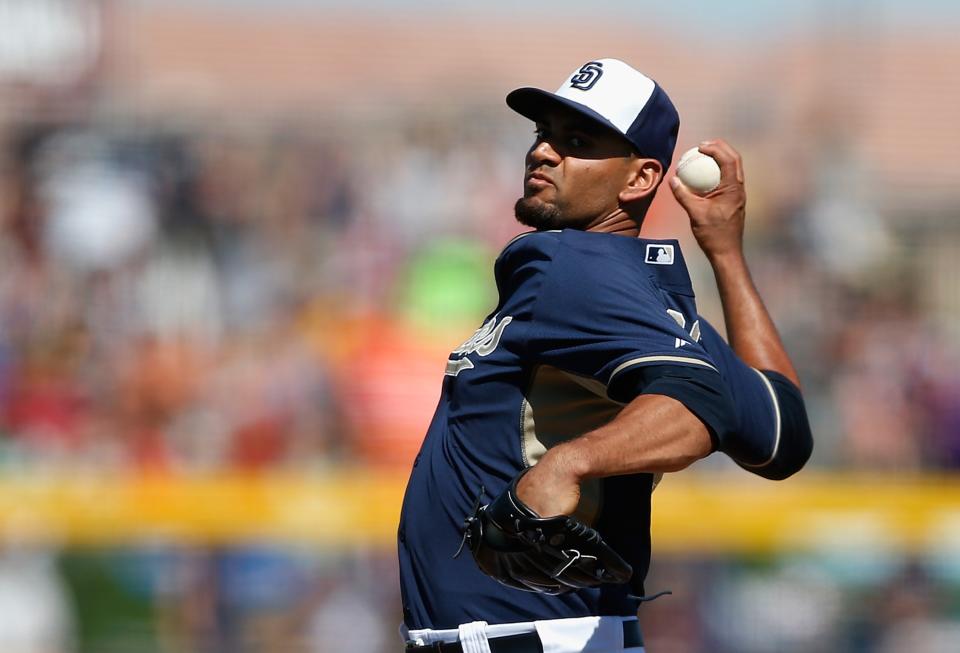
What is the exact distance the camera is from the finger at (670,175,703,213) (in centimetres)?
335

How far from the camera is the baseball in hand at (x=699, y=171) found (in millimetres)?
3307

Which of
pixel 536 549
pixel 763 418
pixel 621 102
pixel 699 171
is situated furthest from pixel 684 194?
pixel 536 549

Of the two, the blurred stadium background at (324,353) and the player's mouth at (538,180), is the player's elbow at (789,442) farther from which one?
the blurred stadium background at (324,353)

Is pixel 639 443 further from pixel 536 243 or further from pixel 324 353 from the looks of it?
pixel 324 353

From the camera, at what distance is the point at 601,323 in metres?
2.64

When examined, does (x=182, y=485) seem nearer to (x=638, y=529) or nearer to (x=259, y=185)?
(x=259, y=185)

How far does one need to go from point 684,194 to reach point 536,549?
1.20 metres

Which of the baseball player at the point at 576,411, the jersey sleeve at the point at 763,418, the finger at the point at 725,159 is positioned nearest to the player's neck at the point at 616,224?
the baseball player at the point at 576,411

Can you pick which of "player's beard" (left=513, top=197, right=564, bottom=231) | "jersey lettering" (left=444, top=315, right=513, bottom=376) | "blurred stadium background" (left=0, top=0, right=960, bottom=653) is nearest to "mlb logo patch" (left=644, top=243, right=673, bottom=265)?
"player's beard" (left=513, top=197, right=564, bottom=231)

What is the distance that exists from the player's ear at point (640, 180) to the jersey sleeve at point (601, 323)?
12.2 inches

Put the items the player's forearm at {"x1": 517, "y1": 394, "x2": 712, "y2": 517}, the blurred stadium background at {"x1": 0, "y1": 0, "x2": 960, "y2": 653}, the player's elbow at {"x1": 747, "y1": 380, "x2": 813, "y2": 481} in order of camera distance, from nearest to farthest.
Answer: the player's forearm at {"x1": 517, "y1": 394, "x2": 712, "y2": 517} → the player's elbow at {"x1": 747, "y1": 380, "x2": 813, "y2": 481} → the blurred stadium background at {"x1": 0, "y1": 0, "x2": 960, "y2": 653}

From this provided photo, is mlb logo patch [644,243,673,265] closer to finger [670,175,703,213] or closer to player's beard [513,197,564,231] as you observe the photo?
player's beard [513,197,564,231]

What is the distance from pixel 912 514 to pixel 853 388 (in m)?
1.10

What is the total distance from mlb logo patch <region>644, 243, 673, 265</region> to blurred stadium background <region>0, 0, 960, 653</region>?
14.4 feet
